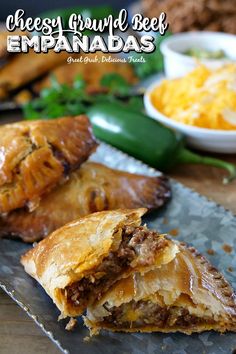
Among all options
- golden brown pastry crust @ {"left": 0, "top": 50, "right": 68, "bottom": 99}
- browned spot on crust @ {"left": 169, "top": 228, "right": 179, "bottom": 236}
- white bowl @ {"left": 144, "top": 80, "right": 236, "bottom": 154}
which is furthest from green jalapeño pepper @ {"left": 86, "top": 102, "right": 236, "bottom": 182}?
golden brown pastry crust @ {"left": 0, "top": 50, "right": 68, "bottom": 99}

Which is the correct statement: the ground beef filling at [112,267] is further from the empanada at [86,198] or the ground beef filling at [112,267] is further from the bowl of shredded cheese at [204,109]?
the bowl of shredded cheese at [204,109]

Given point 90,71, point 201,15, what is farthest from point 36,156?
point 201,15

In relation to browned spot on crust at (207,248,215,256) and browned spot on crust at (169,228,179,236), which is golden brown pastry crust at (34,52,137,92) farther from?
browned spot on crust at (207,248,215,256)

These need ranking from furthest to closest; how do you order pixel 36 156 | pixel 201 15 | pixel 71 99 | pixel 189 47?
pixel 201 15, pixel 189 47, pixel 71 99, pixel 36 156

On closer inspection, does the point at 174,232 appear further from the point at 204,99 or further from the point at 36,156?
the point at 204,99

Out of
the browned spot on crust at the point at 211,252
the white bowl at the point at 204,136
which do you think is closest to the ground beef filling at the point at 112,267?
the browned spot on crust at the point at 211,252
